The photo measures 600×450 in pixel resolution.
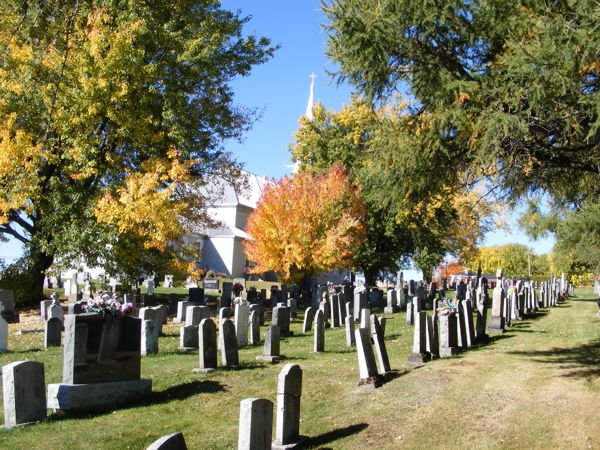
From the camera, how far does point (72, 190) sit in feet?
74.6

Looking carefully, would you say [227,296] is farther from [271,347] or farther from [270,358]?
[270,358]

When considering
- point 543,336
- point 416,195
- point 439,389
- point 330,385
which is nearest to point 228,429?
point 330,385

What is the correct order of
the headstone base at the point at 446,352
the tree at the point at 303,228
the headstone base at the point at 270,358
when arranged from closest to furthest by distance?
1. the headstone base at the point at 270,358
2. the headstone base at the point at 446,352
3. the tree at the point at 303,228

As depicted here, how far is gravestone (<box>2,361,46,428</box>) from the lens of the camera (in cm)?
820

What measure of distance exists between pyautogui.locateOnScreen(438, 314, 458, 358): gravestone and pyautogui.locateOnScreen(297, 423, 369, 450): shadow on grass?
4987 mm

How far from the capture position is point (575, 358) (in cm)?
1282

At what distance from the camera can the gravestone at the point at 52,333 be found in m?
15.3

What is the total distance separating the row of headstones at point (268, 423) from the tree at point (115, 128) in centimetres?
1298

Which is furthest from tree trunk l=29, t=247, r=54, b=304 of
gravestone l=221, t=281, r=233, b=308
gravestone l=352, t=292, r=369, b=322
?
gravestone l=352, t=292, r=369, b=322

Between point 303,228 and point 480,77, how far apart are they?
20191 mm

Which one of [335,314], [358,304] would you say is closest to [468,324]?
[335,314]

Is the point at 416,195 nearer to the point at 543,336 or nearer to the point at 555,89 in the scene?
the point at 555,89

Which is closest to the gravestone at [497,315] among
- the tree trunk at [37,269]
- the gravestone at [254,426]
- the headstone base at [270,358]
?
the headstone base at [270,358]

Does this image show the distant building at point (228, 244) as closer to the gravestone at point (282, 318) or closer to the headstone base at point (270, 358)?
the gravestone at point (282, 318)
